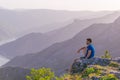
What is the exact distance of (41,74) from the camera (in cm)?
4497

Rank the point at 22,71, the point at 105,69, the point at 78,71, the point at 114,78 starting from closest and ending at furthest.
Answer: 1. the point at 114,78
2. the point at 105,69
3. the point at 78,71
4. the point at 22,71

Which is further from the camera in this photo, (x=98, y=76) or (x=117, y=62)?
(x=117, y=62)

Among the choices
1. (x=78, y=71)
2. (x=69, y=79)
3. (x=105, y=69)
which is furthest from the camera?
(x=78, y=71)

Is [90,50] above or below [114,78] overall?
above

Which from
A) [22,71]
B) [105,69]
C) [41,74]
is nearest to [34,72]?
[41,74]

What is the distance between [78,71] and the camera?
24891 millimetres

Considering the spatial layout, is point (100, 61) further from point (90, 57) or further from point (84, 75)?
point (84, 75)

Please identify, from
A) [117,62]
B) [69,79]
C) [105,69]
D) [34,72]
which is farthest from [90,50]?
[34,72]

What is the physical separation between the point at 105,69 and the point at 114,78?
11.7 feet

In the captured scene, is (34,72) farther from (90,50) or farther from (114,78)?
(114,78)

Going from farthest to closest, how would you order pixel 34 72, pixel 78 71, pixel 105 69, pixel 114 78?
1. pixel 34 72
2. pixel 78 71
3. pixel 105 69
4. pixel 114 78

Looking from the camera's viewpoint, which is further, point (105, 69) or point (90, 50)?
point (90, 50)

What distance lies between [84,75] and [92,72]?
541 mm

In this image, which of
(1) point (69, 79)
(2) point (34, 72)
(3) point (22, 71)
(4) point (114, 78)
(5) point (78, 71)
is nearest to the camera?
(4) point (114, 78)
